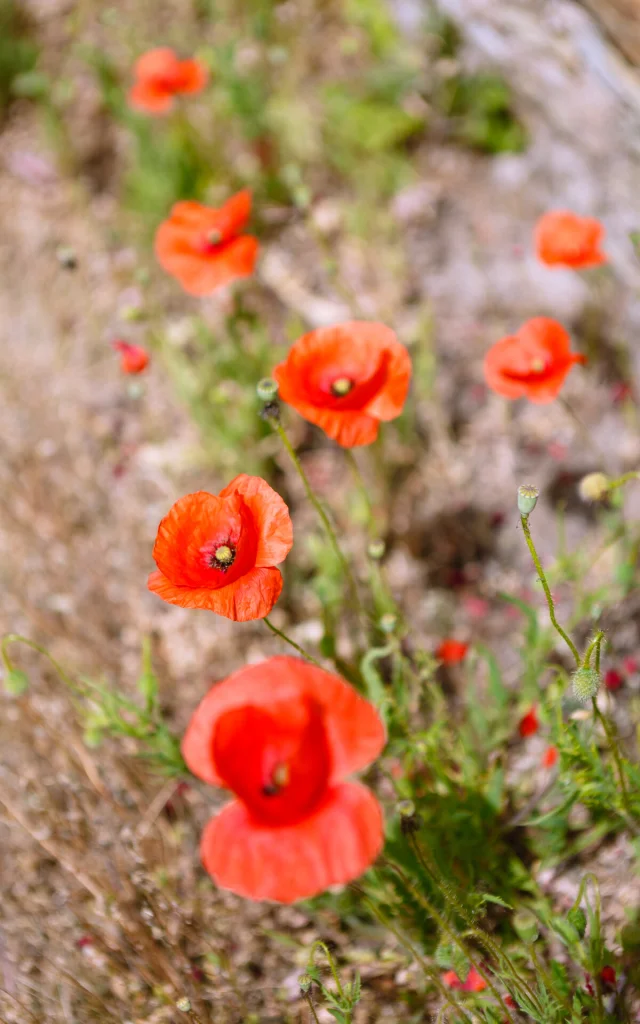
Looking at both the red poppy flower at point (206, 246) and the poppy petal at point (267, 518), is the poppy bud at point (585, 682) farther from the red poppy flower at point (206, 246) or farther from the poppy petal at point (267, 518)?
the red poppy flower at point (206, 246)

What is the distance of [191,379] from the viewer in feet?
10.8

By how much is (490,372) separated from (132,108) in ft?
9.36

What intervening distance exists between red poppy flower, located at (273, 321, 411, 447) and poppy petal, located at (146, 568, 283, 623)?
16.5 inches

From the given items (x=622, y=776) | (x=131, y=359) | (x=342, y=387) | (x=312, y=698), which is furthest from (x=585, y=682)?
(x=131, y=359)

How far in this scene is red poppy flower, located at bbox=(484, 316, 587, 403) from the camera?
2.10m

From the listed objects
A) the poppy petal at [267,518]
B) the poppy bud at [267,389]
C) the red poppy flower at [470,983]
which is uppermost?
the poppy bud at [267,389]

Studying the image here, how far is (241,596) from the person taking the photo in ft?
4.96

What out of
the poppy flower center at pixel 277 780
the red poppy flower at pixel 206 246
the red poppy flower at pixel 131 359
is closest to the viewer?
the poppy flower center at pixel 277 780

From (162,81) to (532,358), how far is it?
211cm

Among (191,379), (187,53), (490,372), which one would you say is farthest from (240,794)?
(187,53)

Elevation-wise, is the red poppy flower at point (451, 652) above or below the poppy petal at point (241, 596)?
below

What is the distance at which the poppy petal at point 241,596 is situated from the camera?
149 centimetres

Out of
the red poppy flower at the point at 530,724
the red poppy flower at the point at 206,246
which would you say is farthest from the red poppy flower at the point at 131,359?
the red poppy flower at the point at 530,724

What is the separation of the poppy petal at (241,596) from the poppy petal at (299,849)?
349 mm
